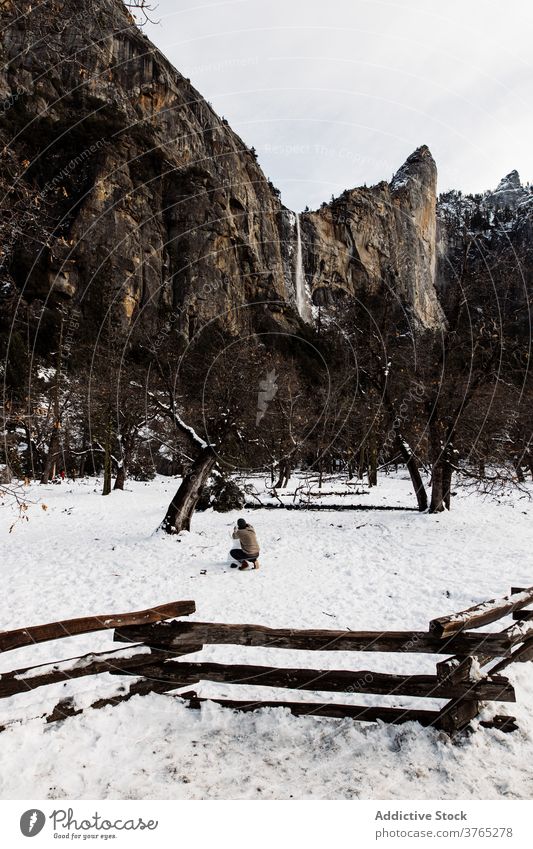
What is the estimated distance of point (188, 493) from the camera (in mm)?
16234

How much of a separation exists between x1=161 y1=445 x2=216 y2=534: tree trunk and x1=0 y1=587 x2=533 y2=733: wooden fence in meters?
10.9

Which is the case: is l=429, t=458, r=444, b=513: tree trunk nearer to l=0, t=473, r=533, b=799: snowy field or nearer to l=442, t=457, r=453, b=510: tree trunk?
l=442, t=457, r=453, b=510: tree trunk

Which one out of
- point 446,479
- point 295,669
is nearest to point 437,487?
point 446,479

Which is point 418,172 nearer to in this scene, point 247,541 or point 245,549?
point 247,541

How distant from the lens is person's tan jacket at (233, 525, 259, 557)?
12117 mm

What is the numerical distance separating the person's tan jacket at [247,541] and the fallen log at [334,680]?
705cm

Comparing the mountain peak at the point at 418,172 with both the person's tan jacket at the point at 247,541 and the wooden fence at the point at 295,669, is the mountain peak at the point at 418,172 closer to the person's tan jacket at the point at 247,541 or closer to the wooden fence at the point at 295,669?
the person's tan jacket at the point at 247,541

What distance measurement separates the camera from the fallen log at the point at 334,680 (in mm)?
4422

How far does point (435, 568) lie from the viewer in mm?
12016

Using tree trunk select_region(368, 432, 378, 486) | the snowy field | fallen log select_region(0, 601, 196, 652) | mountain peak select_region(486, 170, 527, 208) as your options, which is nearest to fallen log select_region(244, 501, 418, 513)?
the snowy field

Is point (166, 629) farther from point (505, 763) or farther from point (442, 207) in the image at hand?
point (442, 207)
